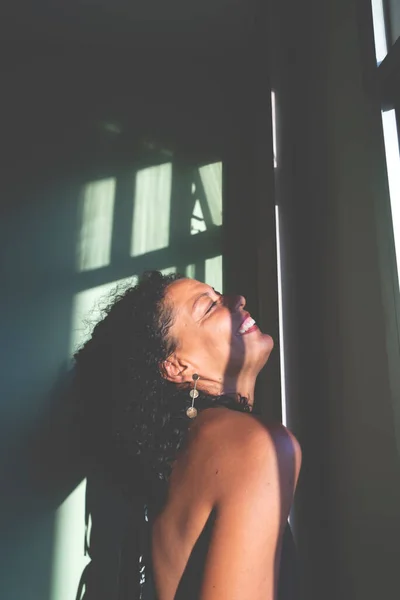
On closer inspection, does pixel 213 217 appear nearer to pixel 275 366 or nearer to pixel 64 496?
pixel 275 366

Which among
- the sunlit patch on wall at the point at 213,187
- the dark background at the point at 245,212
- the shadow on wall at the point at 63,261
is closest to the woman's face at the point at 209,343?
the dark background at the point at 245,212

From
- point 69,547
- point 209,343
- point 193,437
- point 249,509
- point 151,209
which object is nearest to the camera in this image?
point 249,509

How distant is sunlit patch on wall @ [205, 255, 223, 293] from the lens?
56.7 inches

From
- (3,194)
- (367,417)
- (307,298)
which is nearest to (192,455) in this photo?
(367,417)

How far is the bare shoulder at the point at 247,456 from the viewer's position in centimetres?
68

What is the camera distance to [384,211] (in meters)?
0.87

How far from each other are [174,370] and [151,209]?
2.26 feet

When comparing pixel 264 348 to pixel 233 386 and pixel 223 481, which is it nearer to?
pixel 233 386

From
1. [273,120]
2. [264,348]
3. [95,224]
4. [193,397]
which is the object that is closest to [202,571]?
[193,397]

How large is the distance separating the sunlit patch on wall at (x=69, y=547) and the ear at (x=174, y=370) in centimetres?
52

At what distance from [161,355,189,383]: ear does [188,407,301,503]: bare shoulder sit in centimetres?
18

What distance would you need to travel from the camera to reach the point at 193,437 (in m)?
0.79

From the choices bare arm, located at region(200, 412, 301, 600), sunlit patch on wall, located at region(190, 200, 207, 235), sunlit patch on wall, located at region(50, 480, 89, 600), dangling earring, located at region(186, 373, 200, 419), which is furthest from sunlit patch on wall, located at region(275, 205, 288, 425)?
sunlit patch on wall, located at region(50, 480, 89, 600)

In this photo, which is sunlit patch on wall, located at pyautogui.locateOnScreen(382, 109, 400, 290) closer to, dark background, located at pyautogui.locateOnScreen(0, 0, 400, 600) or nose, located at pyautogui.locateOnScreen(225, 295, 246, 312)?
dark background, located at pyautogui.locateOnScreen(0, 0, 400, 600)
